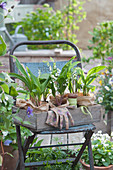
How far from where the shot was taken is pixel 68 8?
5824mm

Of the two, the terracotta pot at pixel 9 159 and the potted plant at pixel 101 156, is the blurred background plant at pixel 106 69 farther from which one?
the terracotta pot at pixel 9 159

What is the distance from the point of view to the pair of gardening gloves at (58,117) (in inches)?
64.5

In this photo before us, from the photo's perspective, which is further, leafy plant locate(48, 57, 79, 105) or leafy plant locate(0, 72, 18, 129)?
leafy plant locate(48, 57, 79, 105)

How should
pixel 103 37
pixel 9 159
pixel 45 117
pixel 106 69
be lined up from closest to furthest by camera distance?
1. pixel 45 117
2. pixel 9 159
3. pixel 106 69
4. pixel 103 37

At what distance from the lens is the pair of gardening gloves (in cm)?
164

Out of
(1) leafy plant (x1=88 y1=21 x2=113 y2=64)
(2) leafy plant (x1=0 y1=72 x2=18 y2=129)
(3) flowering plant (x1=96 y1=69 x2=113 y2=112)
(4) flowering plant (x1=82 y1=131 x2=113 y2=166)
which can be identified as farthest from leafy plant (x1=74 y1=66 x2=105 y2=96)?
(1) leafy plant (x1=88 y1=21 x2=113 y2=64)

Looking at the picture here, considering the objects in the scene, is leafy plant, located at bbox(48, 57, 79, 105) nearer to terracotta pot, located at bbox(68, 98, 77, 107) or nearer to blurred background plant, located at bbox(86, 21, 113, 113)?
terracotta pot, located at bbox(68, 98, 77, 107)

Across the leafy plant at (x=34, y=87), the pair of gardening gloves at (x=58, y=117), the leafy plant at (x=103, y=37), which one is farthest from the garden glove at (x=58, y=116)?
the leafy plant at (x=103, y=37)

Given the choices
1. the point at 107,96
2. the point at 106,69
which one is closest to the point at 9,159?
the point at 107,96

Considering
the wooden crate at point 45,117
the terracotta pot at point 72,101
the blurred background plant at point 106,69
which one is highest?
the terracotta pot at point 72,101

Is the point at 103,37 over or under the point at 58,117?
under

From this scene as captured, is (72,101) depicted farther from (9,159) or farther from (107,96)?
(107,96)

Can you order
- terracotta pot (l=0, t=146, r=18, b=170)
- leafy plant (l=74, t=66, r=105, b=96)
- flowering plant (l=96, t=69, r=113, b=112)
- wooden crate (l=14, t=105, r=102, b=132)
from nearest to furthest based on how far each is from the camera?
wooden crate (l=14, t=105, r=102, b=132) < leafy plant (l=74, t=66, r=105, b=96) < terracotta pot (l=0, t=146, r=18, b=170) < flowering plant (l=96, t=69, r=113, b=112)

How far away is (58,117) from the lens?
1.64 metres
